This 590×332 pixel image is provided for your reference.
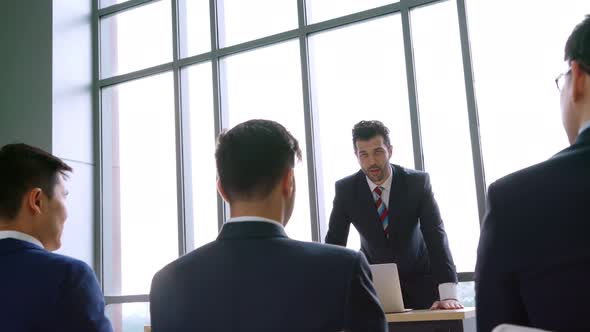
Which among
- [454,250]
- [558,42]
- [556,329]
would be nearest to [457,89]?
[558,42]

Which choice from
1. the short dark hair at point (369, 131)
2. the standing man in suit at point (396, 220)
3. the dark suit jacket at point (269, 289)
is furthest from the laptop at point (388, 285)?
the dark suit jacket at point (269, 289)

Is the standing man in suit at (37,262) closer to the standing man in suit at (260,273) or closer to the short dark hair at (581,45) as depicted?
the standing man in suit at (260,273)

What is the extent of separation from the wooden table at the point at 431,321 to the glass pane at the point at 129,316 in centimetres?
344

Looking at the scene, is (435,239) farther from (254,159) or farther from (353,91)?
(254,159)

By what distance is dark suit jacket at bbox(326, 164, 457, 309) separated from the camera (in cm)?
348

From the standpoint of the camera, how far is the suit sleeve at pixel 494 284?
987mm

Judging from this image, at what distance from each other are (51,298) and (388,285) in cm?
167

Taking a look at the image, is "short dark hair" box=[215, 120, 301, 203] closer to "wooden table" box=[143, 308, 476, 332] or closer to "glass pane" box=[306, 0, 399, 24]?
"wooden table" box=[143, 308, 476, 332]

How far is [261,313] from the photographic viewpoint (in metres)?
1.16

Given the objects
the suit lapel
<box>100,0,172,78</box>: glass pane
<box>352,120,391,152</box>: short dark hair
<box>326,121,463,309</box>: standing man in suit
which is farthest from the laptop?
<box>100,0,172,78</box>: glass pane

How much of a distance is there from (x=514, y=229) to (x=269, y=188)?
0.55 meters

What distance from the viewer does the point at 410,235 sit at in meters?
3.58

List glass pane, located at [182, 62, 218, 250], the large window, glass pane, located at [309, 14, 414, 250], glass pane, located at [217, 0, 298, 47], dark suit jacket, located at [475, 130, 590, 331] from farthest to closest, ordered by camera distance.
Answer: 1. glass pane, located at [182, 62, 218, 250]
2. glass pane, located at [217, 0, 298, 47]
3. glass pane, located at [309, 14, 414, 250]
4. the large window
5. dark suit jacket, located at [475, 130, 590, 331]

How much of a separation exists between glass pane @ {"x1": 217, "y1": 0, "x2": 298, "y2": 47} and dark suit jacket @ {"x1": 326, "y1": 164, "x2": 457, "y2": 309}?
6.70ft
